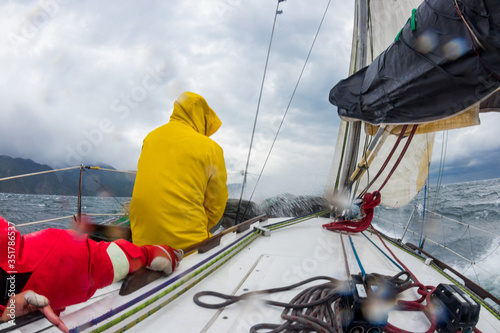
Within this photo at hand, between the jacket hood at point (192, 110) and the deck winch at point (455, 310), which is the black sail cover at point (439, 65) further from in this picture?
the jacket hood at point (192, 110)

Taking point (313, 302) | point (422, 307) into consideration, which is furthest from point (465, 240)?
point (313, 302)

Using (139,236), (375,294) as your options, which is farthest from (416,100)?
(139,236)

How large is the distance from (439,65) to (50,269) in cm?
182

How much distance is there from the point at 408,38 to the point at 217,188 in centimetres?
144

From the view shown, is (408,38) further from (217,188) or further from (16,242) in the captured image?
(16,242)

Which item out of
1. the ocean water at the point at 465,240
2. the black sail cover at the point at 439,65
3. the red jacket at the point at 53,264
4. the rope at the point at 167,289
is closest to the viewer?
the red jacket at the point at 53,264

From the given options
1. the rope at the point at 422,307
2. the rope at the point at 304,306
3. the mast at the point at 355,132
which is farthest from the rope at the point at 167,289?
the mast at the point at 355,132

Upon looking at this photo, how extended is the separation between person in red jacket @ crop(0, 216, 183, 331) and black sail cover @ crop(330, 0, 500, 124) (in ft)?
5.53

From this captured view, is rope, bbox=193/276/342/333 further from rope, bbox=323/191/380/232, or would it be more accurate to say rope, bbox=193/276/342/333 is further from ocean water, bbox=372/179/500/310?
ocean water, bbox=372/179/500/310

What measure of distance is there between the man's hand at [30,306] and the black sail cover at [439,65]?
174 centimetres

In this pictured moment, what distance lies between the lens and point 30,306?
0.62m

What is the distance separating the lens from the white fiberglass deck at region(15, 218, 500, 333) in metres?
0.86

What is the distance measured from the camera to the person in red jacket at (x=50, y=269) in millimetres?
605

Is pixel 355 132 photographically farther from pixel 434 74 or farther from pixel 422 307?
pixel 422 307
